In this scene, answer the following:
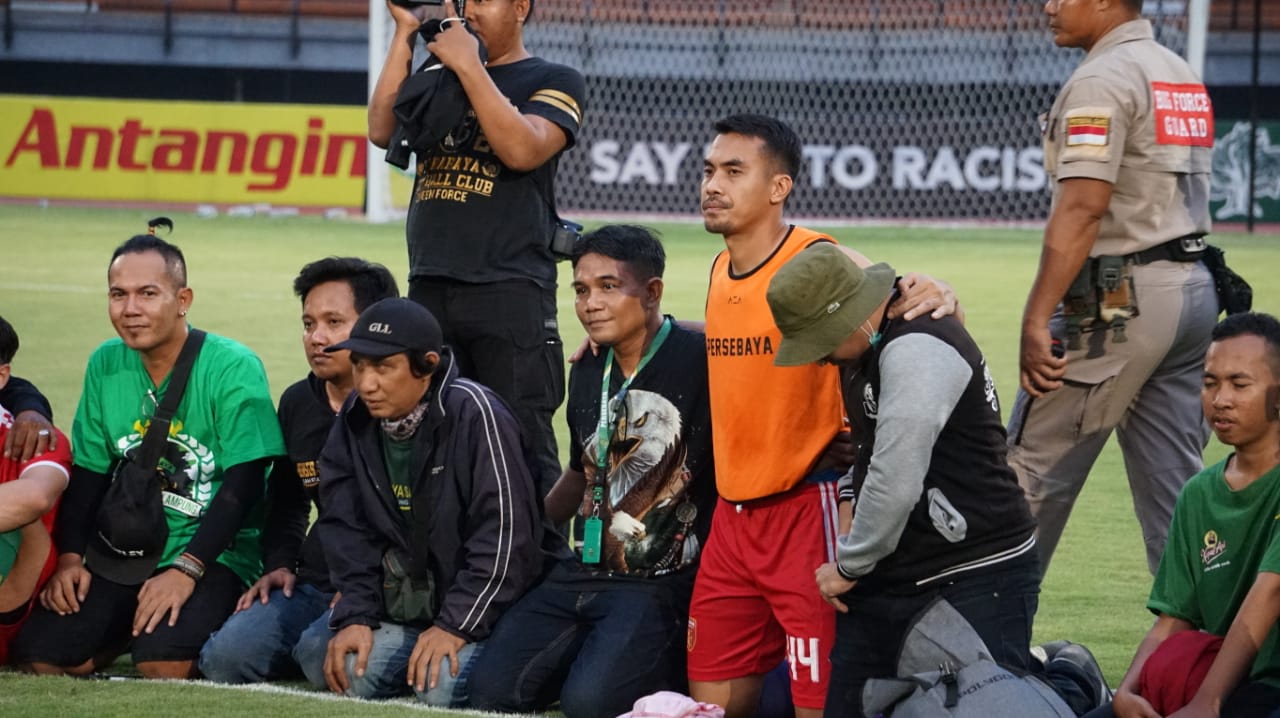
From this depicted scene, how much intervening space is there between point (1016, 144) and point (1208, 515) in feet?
66.8

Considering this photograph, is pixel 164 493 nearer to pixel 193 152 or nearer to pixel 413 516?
pixel 413 516

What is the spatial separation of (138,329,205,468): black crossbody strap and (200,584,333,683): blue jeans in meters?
Result: 0.58

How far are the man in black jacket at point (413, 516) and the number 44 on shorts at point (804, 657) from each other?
88cm

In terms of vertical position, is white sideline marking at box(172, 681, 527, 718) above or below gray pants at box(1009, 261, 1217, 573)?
below

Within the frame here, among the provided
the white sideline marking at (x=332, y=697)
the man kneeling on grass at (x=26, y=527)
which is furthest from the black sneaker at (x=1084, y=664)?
the man kneeling on grass at (x=26, y=527)

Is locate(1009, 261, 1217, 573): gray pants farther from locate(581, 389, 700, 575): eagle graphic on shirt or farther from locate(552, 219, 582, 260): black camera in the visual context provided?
locate(552, 219, 582, 260): black camera

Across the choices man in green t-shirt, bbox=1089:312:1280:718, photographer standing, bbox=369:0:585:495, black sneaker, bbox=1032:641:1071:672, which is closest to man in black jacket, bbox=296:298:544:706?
photographer standing, bbox=369:0:585:495

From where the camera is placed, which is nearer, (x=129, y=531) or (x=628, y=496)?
(x=628, y=496)

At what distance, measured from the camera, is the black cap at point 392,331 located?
4938 mm

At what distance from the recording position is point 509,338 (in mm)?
5645

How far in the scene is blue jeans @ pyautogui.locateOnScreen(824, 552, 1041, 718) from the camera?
4.13 meters

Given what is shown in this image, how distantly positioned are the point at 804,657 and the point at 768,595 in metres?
0.20

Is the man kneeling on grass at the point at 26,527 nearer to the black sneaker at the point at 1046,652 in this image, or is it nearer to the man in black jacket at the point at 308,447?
the man in black jacket at the point at 308,447

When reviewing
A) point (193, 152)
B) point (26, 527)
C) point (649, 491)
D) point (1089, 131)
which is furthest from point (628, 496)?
point (193, 152)
